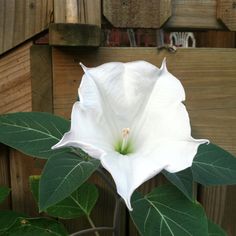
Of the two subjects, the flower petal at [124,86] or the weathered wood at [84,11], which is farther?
the weathered wood at [84,11]

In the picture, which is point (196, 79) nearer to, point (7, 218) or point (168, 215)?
point (168, 215)

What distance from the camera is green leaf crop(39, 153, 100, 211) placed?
600mm

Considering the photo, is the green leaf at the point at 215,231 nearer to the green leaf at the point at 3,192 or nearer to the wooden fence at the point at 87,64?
the wooden fence at the point at 87,64

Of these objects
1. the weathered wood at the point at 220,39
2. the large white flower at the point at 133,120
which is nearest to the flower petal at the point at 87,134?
the large white flower at the point at 133,120

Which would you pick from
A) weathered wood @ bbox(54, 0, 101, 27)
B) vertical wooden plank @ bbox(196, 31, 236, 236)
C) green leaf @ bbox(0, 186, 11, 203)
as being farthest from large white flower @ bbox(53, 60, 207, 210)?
vertical wooden plank @ bbox(196, 31, 236, 236)

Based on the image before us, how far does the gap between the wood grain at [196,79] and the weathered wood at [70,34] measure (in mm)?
79

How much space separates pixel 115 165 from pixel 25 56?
455mm

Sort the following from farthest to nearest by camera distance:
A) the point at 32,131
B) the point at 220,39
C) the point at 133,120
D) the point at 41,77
A: the point at 220,39, the point at 41,77, the point at 32,131, the point at 133,120

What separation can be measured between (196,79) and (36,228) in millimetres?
502

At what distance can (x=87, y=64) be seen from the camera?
914 mm

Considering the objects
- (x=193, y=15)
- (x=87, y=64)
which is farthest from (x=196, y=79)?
(x=87, y=64)

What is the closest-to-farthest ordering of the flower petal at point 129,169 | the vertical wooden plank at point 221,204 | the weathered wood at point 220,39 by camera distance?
the flower petal at point 129,169
the vertical wooden plank at point 221,204
the weathered wood at point 220,39

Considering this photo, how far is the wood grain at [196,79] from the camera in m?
0.91

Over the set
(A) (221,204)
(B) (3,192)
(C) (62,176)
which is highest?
(C) (62,176)
